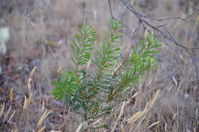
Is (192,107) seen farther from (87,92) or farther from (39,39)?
(39,39)

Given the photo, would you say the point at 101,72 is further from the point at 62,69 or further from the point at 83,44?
the point at 62,69

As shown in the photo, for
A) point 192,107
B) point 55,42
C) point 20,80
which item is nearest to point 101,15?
point 55,42

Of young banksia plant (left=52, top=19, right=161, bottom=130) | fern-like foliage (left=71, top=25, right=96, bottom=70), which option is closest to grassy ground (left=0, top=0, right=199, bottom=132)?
young banksia plant (left=52, top=19, right=161, bottom=130)

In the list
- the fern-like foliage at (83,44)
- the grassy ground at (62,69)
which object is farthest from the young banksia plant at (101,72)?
the grassy ground at (62,69)

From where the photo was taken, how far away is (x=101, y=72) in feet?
4.18

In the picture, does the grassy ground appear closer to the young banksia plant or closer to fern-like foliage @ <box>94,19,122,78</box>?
the young banksia plant

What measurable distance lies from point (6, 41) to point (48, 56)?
77cm

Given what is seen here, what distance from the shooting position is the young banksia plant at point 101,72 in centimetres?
119

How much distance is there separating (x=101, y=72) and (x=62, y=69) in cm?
130

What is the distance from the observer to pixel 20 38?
3.58m

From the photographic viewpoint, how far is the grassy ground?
1721 millimetres

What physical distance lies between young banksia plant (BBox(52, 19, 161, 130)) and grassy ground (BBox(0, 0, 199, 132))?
0.67 feet

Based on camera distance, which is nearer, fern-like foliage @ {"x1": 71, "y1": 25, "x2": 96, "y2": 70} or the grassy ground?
fern-like foliage @ {"x1": 71, "y1": 25, "x2": 96, "y2": 70}

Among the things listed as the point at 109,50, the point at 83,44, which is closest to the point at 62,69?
the point at 83,44
